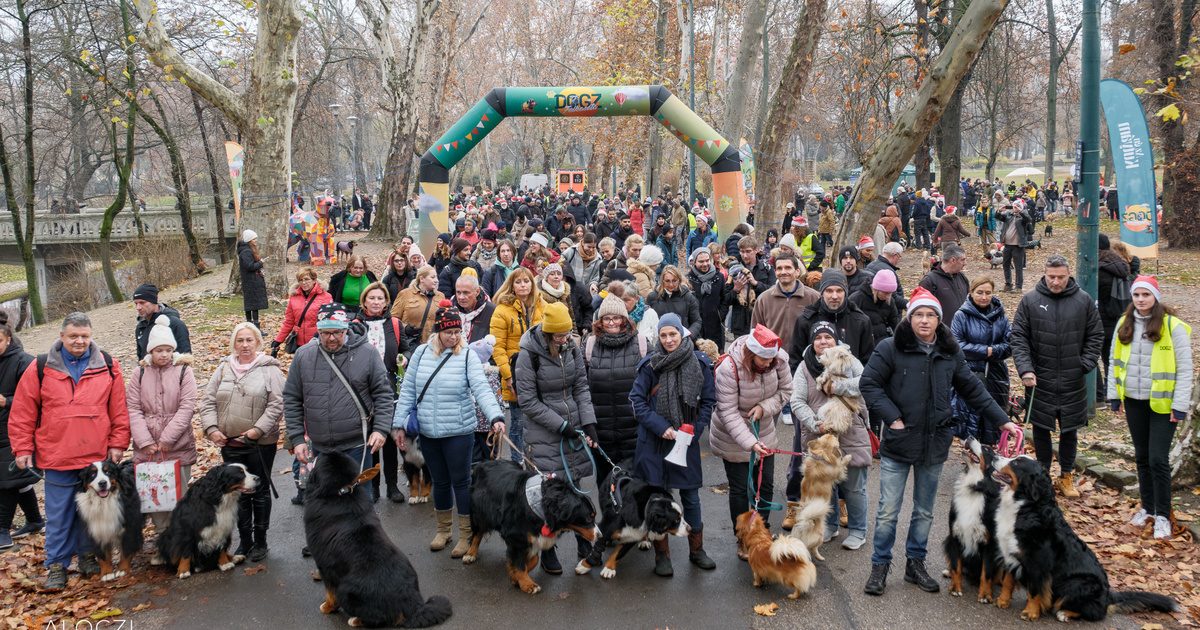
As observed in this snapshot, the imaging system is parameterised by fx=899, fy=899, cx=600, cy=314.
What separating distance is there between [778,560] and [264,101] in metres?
14.9

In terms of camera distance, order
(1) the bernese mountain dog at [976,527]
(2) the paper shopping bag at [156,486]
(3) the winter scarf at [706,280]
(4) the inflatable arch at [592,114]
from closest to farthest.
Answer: (1) the bernese mountain dog at [976,527], (2) the paper shopping bag at [156,486], (3) the winter scarf at [706,280], (4) the inflatable arch at [592,114]

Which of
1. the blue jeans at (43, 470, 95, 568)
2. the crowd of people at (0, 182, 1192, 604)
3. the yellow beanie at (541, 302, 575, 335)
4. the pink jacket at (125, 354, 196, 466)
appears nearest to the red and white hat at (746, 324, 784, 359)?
the crowd of people at (0, 182, 1192, 604)

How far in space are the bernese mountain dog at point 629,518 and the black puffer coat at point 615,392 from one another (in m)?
0.46

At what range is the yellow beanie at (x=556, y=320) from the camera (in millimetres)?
6434

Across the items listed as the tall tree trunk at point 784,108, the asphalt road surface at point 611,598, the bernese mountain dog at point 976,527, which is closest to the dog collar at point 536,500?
the asphalt road surface at point 611,598

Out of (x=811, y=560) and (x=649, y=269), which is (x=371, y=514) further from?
(x=649, y=269)

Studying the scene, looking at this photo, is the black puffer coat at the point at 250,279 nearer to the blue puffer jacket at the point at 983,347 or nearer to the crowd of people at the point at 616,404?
the crowd of people at the point at 616,404

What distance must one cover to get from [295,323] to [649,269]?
4303 mm

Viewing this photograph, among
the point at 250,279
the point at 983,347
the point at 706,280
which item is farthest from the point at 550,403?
the point at 250,279

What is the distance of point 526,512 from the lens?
5.95m

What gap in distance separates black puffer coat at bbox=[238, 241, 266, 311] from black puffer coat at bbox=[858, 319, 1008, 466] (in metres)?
11.2

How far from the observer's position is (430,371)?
657 centimetres

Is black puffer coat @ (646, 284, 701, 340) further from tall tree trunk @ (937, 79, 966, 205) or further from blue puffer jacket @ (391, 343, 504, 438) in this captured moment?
tall tree trunk @ (937, 79, 966, 205)

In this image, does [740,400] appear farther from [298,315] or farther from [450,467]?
[298,315]
